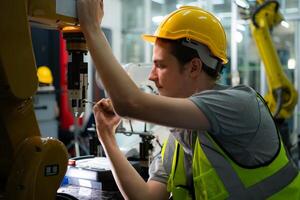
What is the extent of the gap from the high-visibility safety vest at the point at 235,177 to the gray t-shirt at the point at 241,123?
30mm

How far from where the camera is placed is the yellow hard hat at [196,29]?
60.7 inches

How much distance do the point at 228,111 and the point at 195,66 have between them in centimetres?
24

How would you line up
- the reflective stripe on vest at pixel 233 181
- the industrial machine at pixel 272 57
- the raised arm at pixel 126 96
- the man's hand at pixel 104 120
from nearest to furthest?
the raised arm at pixel 126 96
the reflective stripe on vest at pixel 233 181
the man's hand at pixel 104 120
the industrial machine at pixel 272 57

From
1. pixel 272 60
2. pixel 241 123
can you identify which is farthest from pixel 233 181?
pixel 272 60

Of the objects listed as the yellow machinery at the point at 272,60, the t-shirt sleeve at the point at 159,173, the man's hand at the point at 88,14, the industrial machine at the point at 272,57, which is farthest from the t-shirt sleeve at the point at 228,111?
the yellow machinery at the point at 272,60

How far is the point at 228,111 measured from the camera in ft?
4.51

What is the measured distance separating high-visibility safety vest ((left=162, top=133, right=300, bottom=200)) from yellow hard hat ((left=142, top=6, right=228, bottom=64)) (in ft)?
1.12

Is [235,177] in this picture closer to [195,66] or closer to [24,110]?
[195,66]

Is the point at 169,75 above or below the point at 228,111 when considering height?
above

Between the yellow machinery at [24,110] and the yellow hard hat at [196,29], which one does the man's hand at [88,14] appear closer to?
the yellow machinery at [24,110]

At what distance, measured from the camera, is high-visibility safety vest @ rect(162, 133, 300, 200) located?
1.44 meters

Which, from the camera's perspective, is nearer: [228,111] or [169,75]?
[228,111]

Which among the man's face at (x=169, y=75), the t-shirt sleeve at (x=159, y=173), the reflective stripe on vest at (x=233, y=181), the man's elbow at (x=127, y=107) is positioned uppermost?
the man's face at (x=169, y=75)

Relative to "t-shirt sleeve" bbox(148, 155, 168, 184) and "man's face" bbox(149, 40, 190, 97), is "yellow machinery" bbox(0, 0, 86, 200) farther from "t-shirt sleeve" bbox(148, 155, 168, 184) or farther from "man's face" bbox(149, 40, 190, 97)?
"t-shirt sleeve" bbox(148, 155, 168, 184)
